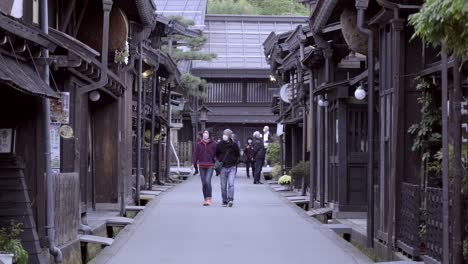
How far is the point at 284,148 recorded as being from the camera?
34969 mm

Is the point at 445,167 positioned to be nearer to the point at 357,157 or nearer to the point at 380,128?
the point at 380,128

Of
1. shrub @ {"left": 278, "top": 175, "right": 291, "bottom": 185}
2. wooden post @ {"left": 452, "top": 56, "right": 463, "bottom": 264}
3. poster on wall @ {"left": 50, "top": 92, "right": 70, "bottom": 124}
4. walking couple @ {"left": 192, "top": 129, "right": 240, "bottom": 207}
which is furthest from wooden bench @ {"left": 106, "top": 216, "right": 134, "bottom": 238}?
shrub @ {"left": 278, "top": 175, "right": 291, "bottom": 185}

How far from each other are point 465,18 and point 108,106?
14.8 m

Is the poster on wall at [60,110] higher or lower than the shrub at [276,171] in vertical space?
higher

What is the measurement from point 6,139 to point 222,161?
35.1ft

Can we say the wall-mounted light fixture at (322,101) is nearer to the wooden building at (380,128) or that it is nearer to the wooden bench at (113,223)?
the wooden building at (380,128)

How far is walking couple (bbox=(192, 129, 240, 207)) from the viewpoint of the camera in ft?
71.0

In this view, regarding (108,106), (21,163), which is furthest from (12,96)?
(108,106)

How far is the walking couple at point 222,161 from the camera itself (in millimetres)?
21641

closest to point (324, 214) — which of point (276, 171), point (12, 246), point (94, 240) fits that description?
point (94, 240)

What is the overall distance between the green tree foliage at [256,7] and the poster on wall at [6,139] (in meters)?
67.3

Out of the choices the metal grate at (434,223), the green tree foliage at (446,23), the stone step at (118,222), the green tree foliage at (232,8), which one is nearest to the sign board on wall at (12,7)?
the stone step at (118,222)

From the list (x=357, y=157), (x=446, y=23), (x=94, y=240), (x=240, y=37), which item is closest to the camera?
(x=446, y=23)

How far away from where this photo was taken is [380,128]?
1338 cm
